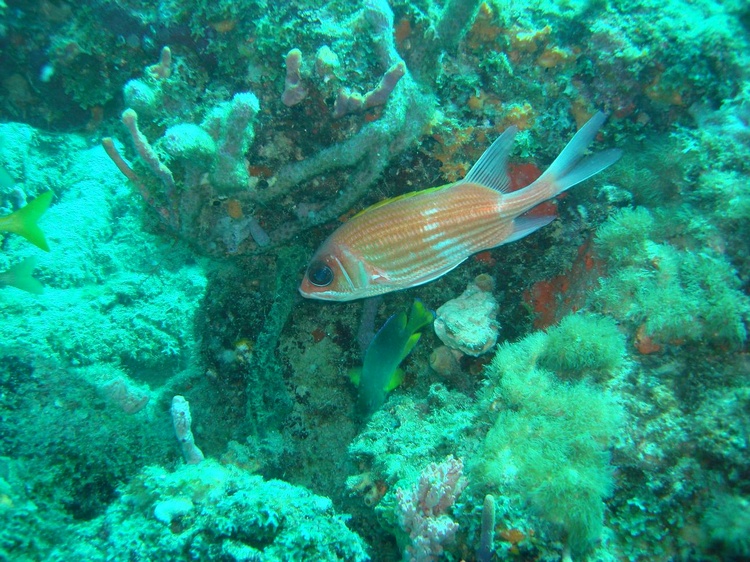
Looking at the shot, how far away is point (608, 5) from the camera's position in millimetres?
3219

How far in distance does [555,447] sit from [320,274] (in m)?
1.84

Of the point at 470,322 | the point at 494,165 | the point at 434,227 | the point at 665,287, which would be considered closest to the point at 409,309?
the point at 470,322

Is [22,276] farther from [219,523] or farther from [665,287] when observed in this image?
[665,287]

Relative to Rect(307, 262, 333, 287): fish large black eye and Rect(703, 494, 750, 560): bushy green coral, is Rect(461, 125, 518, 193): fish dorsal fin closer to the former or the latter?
Rect(307, 262, 333, 287): fish large black eye

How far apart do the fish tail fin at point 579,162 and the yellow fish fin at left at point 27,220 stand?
5337 millimetres

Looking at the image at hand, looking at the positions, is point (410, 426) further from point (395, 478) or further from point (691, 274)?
point (691, 274)

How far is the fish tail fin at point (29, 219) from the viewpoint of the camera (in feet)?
13.5

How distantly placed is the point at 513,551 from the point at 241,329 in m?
2.81

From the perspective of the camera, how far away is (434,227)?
247 centimetres

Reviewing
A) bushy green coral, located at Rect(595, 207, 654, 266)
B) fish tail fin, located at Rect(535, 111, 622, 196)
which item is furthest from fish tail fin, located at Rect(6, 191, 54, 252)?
bushy green coral, located at Rect(595, 207, 654, 266)

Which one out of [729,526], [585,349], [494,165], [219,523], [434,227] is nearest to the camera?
[729,526]

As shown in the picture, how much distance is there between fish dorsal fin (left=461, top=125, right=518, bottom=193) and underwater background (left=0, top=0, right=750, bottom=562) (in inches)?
16.9

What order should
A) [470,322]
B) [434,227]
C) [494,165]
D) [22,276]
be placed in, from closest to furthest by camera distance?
[434,227]
[494,165]
[470,322]
[22,276]

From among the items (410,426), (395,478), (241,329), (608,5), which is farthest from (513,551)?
(608,5)
